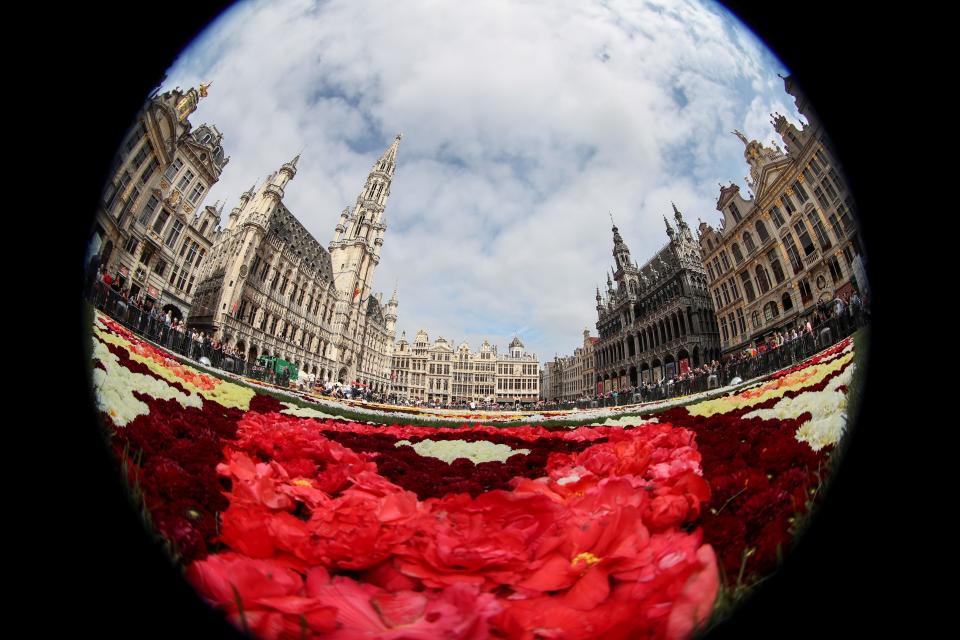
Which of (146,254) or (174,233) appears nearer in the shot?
(146,254)

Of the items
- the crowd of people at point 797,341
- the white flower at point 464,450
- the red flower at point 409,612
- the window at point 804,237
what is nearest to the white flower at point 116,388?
the red flower at point 409,612

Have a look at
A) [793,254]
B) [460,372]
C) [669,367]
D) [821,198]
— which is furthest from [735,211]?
[460,372]

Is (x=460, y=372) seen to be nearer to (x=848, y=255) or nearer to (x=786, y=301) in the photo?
(x=786, y=301)

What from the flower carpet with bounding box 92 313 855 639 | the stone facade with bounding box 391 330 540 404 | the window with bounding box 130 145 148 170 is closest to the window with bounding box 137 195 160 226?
the window with bounding box 130 145 148 170

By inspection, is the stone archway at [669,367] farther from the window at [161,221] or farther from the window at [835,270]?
the window at [161,221]

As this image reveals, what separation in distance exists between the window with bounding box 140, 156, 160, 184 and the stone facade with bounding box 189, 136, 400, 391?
19837 millimetres

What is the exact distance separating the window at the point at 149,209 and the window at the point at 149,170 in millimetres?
105

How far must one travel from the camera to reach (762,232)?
2381 millimetres

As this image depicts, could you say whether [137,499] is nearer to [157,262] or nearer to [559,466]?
[157,262]

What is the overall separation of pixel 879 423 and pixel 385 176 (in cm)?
7385

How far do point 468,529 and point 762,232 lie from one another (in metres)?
2.56

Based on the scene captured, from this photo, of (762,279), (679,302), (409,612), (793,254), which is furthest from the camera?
(679,302)

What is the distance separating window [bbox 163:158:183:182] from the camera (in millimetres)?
1810

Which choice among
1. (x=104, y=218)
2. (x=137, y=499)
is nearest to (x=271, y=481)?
(x=137, y=499)
